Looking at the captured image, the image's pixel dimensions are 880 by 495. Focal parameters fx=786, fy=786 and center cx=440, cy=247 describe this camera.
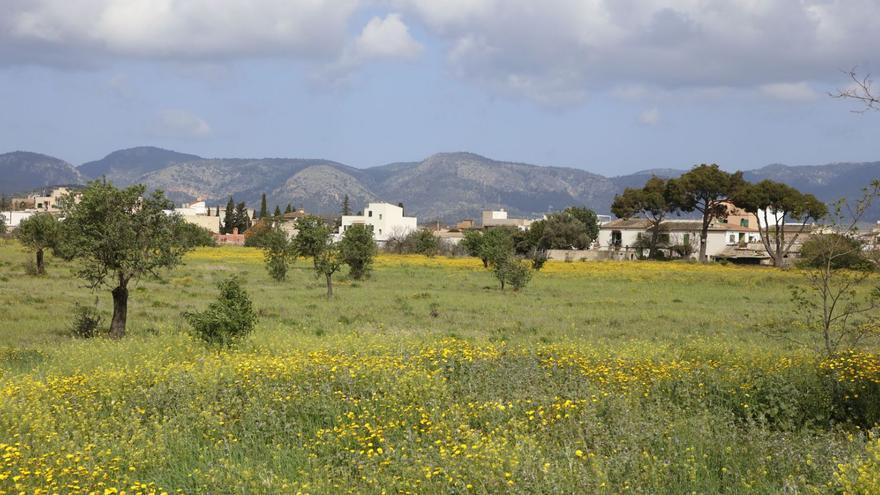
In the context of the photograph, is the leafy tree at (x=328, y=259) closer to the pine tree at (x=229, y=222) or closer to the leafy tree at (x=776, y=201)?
the leafy tree at (x=776, y=201)

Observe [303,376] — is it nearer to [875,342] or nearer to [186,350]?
[186,350]

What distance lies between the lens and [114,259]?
2200cm

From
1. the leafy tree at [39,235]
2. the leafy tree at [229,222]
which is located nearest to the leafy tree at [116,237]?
the leafy tree at [39,235]

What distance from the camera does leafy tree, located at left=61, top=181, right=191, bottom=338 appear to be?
21.7m

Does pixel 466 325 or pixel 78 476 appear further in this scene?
pixel 466 325

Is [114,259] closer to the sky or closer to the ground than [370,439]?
closer to the sky

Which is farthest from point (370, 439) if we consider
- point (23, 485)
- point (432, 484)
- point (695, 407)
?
point (695, 407)

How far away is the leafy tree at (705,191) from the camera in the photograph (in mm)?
92875

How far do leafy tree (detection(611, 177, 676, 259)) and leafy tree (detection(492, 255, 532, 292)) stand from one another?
54895 mm

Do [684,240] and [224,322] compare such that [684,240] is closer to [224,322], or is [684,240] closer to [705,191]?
[705,191]

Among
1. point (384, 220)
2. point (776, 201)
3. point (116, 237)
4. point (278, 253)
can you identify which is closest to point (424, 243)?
point (776, 201)

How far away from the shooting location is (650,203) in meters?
97.1

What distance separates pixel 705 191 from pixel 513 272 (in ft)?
187

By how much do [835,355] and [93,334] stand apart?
705 inches
